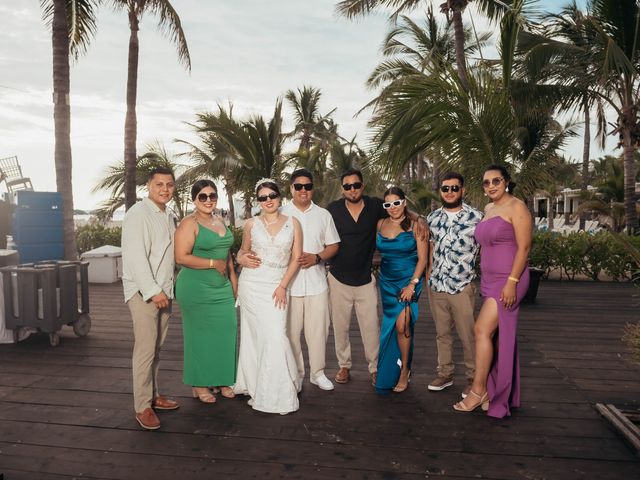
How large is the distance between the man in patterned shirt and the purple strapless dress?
0.65ft

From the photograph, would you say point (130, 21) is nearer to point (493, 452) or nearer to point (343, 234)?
point (343, 234)

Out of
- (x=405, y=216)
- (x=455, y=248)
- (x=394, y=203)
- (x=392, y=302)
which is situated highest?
(x=394, y=203)

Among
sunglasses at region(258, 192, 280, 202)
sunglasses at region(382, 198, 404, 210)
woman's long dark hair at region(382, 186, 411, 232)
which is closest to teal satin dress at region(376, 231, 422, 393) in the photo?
woman's long dark hair at region(382, 186, 411, 232)

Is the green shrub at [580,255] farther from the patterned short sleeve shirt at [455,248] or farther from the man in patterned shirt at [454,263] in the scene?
the patterned short sleeve shirt at [455,248]

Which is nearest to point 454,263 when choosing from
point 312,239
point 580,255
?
point 312,239

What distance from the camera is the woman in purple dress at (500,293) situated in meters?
3.51

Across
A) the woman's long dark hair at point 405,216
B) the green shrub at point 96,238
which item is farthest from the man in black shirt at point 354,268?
the green shrub at point 96,238

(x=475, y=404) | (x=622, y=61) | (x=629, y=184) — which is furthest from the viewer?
(x=629, y=184)

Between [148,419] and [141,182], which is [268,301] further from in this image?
[141,182]

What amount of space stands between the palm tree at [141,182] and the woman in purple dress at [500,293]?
1255 cm

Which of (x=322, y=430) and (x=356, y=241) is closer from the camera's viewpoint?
(x=322, y=430)

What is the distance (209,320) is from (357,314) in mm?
1290

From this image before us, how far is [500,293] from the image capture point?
11.8 ft

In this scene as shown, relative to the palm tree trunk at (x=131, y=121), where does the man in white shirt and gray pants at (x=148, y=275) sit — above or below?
below
